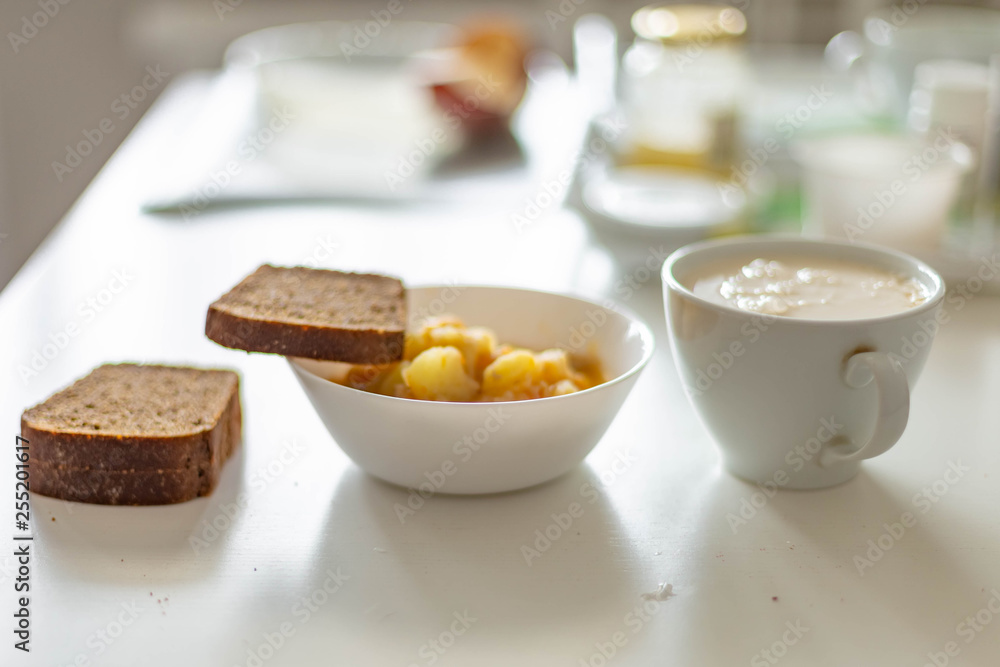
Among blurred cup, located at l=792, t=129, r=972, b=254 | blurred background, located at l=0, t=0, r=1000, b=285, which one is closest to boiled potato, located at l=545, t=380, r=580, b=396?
blurred cup, located at l=792, t=129, r=972, b=254

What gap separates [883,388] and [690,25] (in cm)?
110

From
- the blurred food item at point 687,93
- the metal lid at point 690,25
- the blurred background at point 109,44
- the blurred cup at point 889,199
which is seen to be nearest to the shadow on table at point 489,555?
the blurred cup at point 889,199

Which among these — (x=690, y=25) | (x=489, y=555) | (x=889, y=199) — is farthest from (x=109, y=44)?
(x=489, y=555)

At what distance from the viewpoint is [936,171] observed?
1188mm

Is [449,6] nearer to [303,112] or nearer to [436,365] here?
[303,112]

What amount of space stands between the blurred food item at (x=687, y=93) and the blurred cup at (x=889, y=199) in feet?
0.83

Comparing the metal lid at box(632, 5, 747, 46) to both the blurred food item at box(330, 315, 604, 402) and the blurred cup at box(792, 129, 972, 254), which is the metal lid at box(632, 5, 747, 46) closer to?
the blurred cup at box(792, 129, 972, 254)

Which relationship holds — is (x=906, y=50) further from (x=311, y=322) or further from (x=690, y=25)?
(x=311, y=322)

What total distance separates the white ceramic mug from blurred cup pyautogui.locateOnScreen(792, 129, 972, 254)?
0.43 m

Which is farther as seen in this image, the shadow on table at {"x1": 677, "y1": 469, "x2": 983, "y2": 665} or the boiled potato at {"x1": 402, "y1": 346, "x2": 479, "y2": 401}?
the boiled potato at {"x1": 402, "y1": 346, "x2": 479, "y2": 401}

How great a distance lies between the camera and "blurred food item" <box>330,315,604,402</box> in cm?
72

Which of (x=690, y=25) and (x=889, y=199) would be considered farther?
(x=690, y=25)

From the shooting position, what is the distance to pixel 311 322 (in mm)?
739

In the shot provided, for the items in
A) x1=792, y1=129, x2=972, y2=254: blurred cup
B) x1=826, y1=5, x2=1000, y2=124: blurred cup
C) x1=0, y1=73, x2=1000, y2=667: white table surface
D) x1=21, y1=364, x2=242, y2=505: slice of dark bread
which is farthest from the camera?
x1=826, y1=5, x2=1000, y2=124: blurred cup
